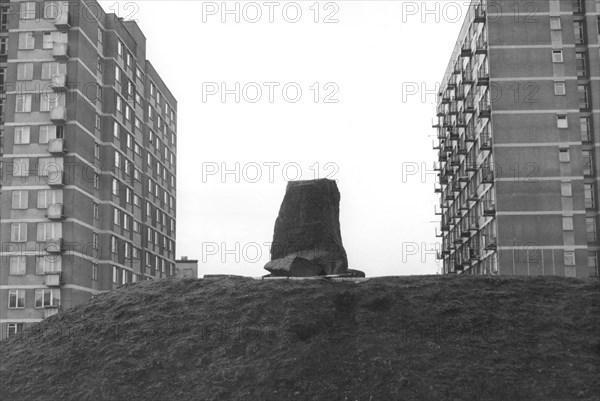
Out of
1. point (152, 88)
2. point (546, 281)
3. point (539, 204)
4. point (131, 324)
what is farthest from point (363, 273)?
point (152, 88)

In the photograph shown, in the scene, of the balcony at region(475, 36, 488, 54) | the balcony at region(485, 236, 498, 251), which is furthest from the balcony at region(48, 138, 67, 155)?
the balcony at region(475, 36, 488, 54)

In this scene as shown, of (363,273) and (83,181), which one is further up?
(83,181)

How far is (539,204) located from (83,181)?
97.3ft

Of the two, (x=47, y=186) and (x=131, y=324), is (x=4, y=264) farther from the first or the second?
(x=131, y=324)

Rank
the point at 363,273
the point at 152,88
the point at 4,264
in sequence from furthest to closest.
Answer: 1. the point at 152,88
2. the point at 4,264
3. the point at 363,273

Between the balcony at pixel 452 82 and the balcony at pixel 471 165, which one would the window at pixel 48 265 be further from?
the balcony at pixel 452 82

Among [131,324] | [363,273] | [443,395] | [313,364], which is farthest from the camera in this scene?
[363,273]

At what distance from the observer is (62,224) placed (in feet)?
174

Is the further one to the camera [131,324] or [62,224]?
[62,224]

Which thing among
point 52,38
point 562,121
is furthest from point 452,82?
point 52,38

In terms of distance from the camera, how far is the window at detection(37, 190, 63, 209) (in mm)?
53562

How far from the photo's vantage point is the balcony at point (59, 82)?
54.2 meters

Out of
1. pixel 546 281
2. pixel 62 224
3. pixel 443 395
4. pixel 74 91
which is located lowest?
pixel 443 395

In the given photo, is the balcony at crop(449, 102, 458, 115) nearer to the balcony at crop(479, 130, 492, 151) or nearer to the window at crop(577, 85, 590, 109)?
the balcony at crop(479, 130, 492, 151)
